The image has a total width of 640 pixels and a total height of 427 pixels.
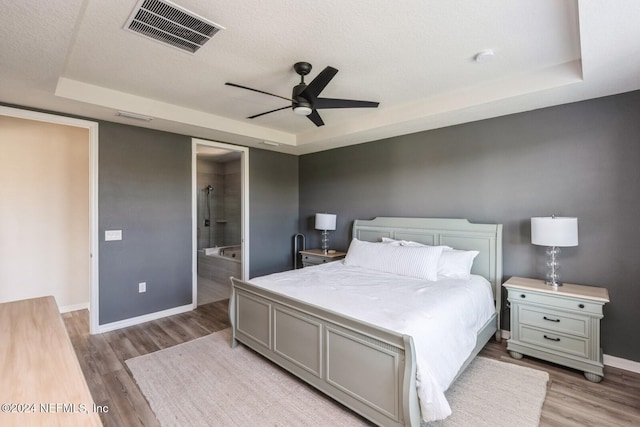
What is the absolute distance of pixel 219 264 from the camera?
5.78 metres

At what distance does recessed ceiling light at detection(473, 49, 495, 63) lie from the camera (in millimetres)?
2350

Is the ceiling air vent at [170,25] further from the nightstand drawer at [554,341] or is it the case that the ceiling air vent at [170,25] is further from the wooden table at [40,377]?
the nightstand drawer at [554,341]

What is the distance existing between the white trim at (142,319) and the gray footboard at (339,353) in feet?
5.46

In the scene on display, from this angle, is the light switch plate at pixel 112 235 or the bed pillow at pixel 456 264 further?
the light switch plate at pixel 112 235

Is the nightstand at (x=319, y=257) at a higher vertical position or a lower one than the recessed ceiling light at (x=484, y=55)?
lower

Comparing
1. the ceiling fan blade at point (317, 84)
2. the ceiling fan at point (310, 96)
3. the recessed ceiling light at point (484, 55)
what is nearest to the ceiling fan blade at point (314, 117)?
the ceiling fan at point (310, 96)

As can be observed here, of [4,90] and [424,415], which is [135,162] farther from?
[424,415]

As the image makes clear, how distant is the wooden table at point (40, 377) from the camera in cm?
87

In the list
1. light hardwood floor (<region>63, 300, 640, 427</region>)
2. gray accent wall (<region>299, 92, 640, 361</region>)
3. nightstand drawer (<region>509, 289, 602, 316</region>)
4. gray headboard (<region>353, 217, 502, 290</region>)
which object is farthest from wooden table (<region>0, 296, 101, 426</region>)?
gray accent wall (<region>299, 92, 640, 361</region>)

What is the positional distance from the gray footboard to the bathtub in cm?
248

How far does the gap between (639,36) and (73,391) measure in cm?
332

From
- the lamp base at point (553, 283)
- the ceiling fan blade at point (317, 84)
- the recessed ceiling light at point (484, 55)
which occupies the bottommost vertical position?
the lamp base at point (553, 283)

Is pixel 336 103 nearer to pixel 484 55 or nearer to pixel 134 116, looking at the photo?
pixel 484 55

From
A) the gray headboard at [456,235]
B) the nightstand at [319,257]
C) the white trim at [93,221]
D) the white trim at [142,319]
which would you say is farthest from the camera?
the nightstand at [319,257]
